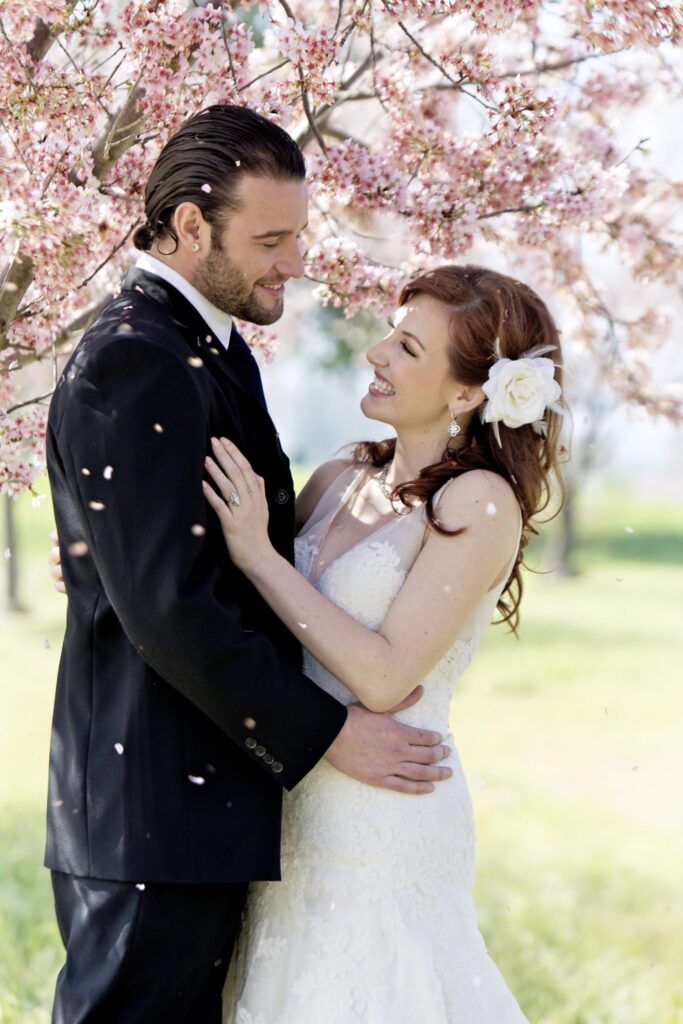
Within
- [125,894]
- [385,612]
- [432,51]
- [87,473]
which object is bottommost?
[125,894]

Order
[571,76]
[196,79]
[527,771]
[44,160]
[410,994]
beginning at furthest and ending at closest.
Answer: [527,771]
[571,76]
[196,79]
[44,160]
[410,994]

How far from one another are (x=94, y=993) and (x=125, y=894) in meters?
0.19

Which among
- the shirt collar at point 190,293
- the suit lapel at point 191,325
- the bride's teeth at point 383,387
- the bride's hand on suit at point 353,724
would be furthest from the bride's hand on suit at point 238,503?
the bride's teeth at point 383,387

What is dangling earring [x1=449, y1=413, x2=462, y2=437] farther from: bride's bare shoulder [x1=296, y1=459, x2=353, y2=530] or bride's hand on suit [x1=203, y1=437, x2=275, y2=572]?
bride's hand on suit [x1=203, y1=437, x2=275, y2=572]

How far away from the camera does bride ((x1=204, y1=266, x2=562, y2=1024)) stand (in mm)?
2758

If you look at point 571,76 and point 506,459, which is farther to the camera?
point 571,76

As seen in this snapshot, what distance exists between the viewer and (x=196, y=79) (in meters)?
3.24

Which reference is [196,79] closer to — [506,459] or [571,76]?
[506,459]

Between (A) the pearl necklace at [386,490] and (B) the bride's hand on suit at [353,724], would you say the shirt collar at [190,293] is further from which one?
(A) the pearl necklace at [386,490]

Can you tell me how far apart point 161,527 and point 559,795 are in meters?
9.25

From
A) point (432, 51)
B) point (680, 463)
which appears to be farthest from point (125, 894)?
point (680, 463)

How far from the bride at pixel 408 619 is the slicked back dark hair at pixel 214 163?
1.83 ft

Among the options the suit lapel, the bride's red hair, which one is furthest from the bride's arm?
the suit lapel

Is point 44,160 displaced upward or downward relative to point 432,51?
downward
